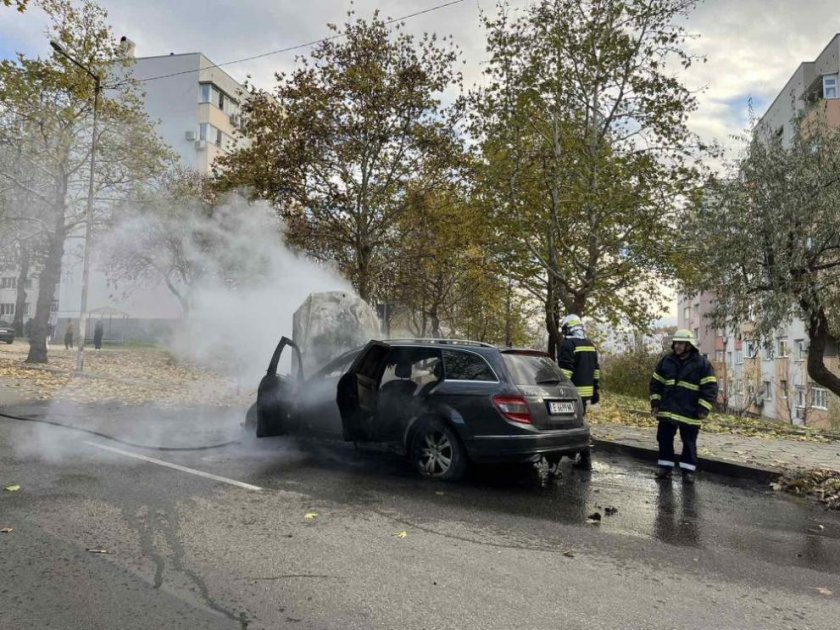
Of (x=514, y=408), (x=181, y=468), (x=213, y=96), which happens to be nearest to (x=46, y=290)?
(x=181, y=468)

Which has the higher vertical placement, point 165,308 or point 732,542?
point 165,308

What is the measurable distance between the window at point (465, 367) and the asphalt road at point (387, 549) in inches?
42.1

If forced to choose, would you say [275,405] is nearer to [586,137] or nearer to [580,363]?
[580,363]

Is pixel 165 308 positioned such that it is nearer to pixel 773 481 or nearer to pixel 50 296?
pixel 50 296

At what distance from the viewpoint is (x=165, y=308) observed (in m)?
41.4

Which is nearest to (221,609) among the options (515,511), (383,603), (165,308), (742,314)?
(383,603)

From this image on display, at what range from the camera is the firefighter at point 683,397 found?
685 cm

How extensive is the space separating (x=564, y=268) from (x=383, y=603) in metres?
15.6

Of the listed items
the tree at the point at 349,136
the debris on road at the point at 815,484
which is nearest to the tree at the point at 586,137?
the tree at the point at 349,136

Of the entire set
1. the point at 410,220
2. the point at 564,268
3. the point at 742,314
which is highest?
the point at 410,220

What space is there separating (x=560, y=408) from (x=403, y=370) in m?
1.69

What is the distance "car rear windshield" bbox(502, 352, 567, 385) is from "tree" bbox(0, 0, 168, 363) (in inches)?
674

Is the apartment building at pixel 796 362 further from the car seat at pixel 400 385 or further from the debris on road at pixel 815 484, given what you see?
the car seat at pixel 400 385

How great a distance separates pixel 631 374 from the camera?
33.0 meters
